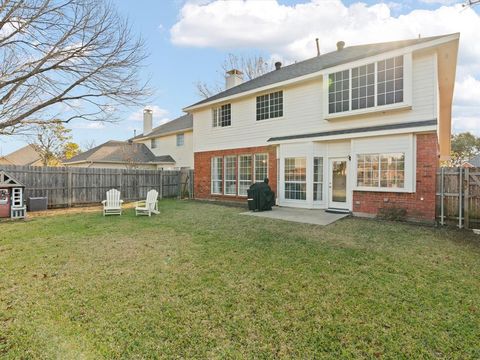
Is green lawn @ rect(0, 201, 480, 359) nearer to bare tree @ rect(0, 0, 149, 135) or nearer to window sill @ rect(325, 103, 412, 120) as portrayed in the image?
window sill @ rect(325, 103, 412, 120)

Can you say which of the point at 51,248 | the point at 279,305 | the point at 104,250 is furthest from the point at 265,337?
the point at 51,248

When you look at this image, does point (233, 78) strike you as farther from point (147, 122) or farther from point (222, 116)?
point (147, 122)

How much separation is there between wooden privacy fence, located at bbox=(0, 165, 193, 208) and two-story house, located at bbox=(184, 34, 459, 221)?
384 cm

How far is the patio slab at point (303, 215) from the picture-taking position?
8.75 metres

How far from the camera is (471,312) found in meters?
3.32

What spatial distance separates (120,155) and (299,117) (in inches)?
697

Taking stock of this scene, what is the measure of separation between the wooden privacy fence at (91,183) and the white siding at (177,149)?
4978 mm

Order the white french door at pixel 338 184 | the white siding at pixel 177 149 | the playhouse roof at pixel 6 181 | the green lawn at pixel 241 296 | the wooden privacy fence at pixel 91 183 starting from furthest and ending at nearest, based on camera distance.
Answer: the white siding at pixel 177 149 < the wooden privacy fence at pixel 91 183 < the white french door at pixel 338 184 < the playhouse roof at pixel 6 181 < the green lawn at pixel 241 296

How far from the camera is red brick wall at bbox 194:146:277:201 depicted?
12.5 metres

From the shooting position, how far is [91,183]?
1413cm

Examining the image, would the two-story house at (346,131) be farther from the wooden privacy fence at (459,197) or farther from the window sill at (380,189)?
the wooden privacy fence at (459,197)

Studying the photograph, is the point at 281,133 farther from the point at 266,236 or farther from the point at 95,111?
the point at 95,111

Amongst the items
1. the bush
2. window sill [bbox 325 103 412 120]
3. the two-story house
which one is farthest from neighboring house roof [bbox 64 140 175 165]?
the bush

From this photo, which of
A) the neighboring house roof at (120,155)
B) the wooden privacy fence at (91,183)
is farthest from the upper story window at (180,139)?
the wooden privacy fence at (91,183)
